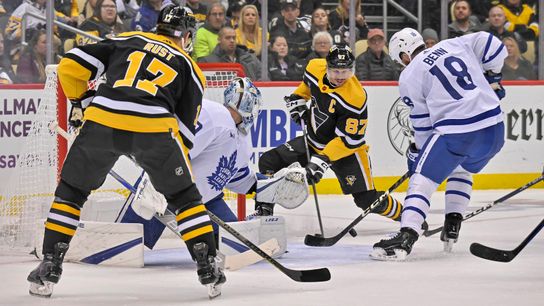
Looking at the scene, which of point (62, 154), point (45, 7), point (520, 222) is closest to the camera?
point (62, 154)

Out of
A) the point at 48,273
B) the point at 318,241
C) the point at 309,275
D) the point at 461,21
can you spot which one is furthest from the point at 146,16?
the point at 48,273

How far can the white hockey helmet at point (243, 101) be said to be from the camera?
4.82 metres

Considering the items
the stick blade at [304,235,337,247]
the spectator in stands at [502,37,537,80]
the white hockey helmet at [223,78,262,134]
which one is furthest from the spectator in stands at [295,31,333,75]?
the white hockey helmet at [223,78,262,134]

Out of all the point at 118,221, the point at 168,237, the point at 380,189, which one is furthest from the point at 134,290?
the point at 380,189

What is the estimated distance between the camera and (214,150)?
4.74m

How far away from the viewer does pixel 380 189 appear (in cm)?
836

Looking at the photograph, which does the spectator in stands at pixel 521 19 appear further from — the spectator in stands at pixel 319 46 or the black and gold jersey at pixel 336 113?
the black and gold jersey at pixel 336 113

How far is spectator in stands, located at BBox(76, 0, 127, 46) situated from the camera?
770 cm

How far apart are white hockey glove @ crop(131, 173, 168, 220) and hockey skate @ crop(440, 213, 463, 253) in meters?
1.64

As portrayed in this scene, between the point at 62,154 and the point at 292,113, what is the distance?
1.47 metres

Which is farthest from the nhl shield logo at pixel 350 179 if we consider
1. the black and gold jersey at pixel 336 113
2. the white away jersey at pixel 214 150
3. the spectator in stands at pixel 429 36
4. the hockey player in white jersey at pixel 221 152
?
the spectator in stands at pixel 429 36

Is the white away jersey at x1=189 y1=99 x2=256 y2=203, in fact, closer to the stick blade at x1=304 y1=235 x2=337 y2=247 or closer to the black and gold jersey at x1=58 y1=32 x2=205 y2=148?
the black and gold jersey at x1=58 y1=32 x2=205 y2=148

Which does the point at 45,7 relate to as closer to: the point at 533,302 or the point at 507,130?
the point at 507,130

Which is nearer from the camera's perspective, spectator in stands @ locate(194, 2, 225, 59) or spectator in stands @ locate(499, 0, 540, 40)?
spectator in stands @ locate(194, 2, 225, 59)
